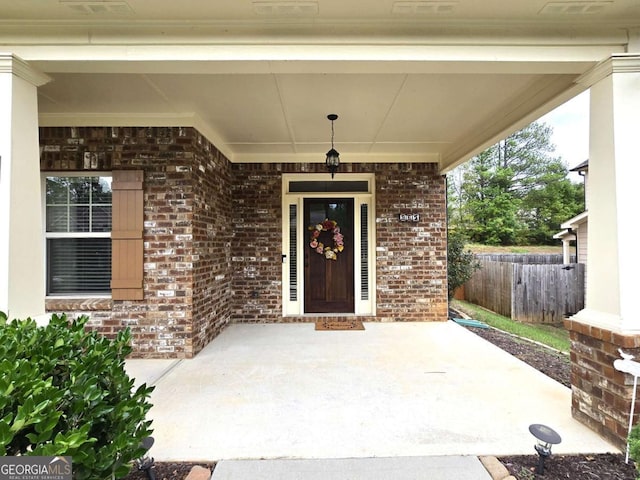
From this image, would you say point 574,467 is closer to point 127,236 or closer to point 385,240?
point 385,240

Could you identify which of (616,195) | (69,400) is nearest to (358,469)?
(69,400)

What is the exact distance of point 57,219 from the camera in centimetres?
380

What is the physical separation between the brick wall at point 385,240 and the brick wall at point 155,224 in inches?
58.6

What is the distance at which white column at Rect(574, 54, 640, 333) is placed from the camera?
6.52 ft

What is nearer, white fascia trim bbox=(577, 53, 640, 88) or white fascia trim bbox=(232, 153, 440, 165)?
white fascia trim bbox=(577, 53, 640, 88)

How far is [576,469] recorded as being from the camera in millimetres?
1796

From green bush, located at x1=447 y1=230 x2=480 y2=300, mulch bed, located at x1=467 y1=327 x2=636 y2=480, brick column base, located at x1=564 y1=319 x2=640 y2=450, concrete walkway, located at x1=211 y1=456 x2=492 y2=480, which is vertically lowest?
mulch bed, located at x1=467 y1=327 x2=636 y2=480

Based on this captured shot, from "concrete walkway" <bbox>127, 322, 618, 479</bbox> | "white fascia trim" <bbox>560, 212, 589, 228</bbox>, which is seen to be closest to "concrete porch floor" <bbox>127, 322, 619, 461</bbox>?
"concrete walkway" <bbox>127, 322, 618, 479</bbox>

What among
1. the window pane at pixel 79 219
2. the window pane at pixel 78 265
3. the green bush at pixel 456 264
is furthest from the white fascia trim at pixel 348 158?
the window pane at pixel 78 265

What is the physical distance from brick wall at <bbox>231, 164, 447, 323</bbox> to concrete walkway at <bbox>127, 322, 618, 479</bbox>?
120 centimetres

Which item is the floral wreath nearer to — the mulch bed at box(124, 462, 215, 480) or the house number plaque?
the house number plaque

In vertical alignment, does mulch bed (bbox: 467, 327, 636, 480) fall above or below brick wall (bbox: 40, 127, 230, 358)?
below

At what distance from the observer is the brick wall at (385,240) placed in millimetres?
5230

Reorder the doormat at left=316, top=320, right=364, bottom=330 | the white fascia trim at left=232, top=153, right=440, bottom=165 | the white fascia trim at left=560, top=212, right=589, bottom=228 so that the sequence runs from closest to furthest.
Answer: the doormat at left=316, top=320, right=364, bottom=330 < the white fascia trim at left=232, top=153, right=440, bottom=165 < the white fascia trim at left=560, top=212, right=589, bottom=228
